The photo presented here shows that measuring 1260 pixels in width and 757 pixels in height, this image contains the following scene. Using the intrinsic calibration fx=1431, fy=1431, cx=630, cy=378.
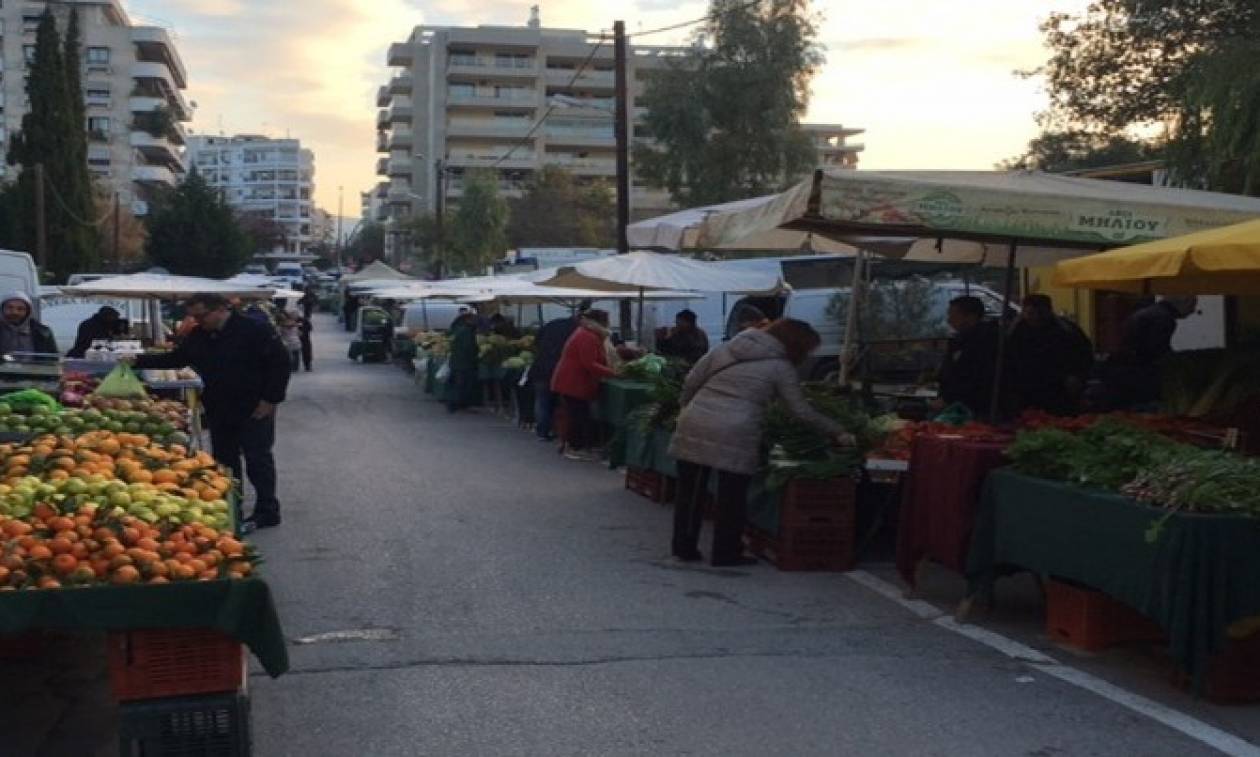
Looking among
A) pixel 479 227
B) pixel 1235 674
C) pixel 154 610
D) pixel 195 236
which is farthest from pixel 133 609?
pixel 479 227

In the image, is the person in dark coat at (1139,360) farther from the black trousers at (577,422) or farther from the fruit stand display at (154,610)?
the fruit stand display at (154,610)

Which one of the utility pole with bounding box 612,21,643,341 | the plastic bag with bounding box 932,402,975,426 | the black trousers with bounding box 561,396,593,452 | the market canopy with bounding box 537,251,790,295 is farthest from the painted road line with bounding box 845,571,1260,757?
the utility pole with bounding box 612,21,643,341

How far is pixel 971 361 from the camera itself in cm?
1079

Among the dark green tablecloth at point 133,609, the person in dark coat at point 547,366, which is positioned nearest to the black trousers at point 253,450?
the dark green tablecloth at point 133,609

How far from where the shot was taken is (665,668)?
6.89 metres

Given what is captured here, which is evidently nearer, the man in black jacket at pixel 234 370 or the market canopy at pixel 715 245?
the man in black jacket at pixel 234 370

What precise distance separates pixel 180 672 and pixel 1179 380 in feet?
24.1

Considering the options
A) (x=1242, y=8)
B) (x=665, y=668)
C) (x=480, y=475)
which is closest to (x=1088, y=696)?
(x=665, y=668)

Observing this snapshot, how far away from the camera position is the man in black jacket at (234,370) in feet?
34.2

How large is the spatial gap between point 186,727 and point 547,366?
42.2 ft

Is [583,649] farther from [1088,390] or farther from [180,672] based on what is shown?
[1088,390]

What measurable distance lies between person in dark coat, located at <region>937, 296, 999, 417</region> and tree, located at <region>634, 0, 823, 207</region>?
33.5m

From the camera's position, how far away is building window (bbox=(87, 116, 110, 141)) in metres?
105

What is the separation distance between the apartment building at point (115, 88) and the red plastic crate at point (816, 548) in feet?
329
